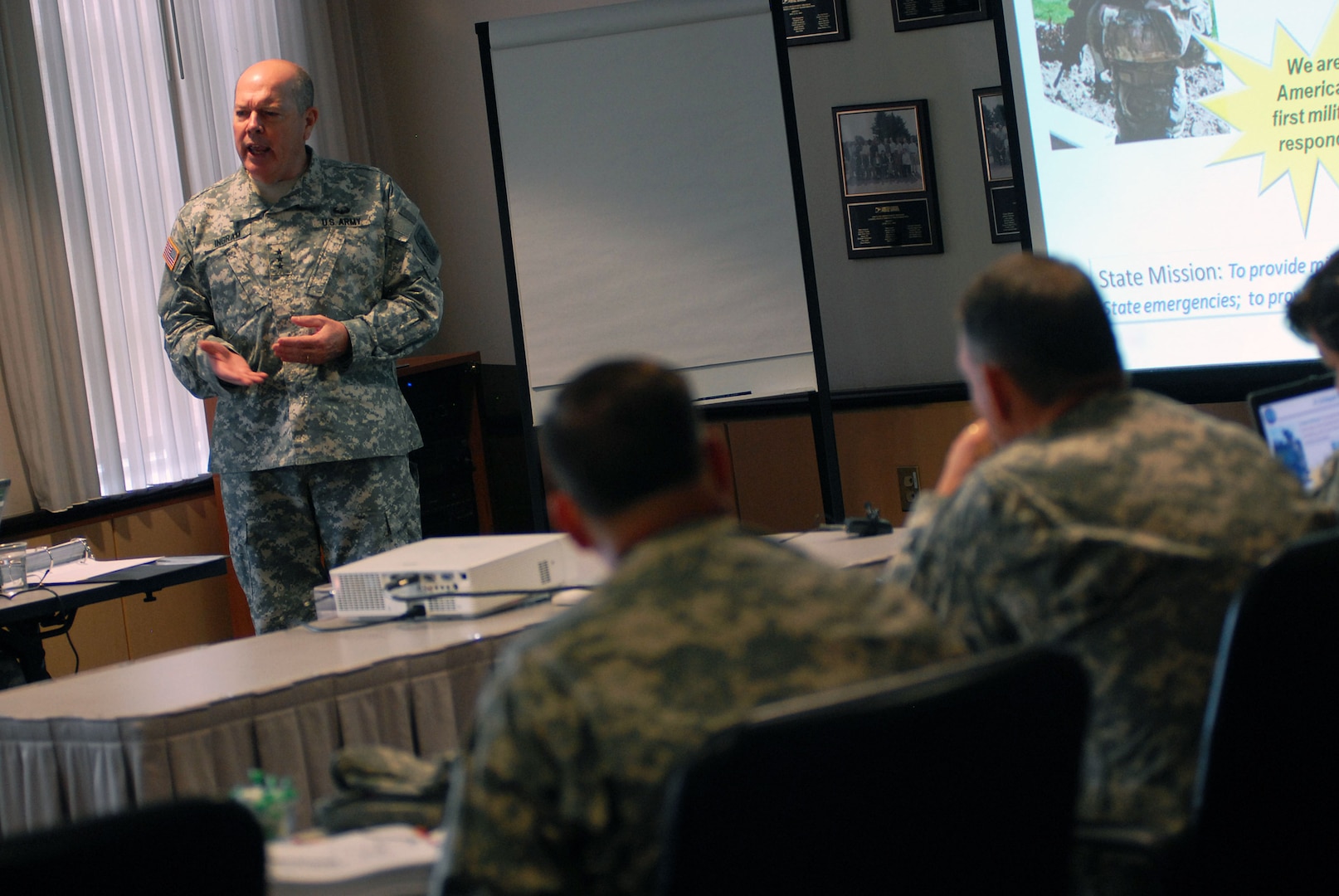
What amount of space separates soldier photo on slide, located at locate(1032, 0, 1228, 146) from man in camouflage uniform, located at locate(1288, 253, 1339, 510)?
1.98m

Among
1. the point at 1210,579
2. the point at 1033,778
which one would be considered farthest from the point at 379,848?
the point at 1210,579

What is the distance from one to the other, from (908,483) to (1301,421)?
2.79 m

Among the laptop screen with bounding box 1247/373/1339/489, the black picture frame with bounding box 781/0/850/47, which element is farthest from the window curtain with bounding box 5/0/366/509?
the laptop screen with bounding box 1247/373/1339/489

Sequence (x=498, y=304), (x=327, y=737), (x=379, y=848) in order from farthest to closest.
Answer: (x=498, y=304), (x=327, y=737), (x=379, y=848)

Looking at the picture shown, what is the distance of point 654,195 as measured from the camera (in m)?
4.53

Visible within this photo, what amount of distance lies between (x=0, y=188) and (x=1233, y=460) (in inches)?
152

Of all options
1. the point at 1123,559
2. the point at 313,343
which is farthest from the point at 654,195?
the point at 1123,559

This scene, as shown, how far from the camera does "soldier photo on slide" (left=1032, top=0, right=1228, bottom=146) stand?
3.80 m

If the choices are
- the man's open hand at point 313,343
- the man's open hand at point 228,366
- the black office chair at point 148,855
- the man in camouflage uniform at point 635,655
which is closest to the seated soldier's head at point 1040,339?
the man in camouflage uniform at point 635,655

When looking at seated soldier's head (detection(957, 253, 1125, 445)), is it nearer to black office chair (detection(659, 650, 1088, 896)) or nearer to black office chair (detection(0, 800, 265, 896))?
black office chair (detection(659, 650, 1088, 896))

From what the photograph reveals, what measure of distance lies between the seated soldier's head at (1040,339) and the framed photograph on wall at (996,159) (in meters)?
3.45

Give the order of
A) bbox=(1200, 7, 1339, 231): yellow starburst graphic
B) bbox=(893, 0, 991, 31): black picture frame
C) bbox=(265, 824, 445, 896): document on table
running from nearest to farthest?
bbox=(265, 824, 445, 896): document on table, bbox=(1200, 7, 1339, 231): yellow starburst graphic, bbox=(893, 0, 991, 31): black picture frame

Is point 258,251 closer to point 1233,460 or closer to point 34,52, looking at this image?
point 34,52

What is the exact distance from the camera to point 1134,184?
3977 mm
